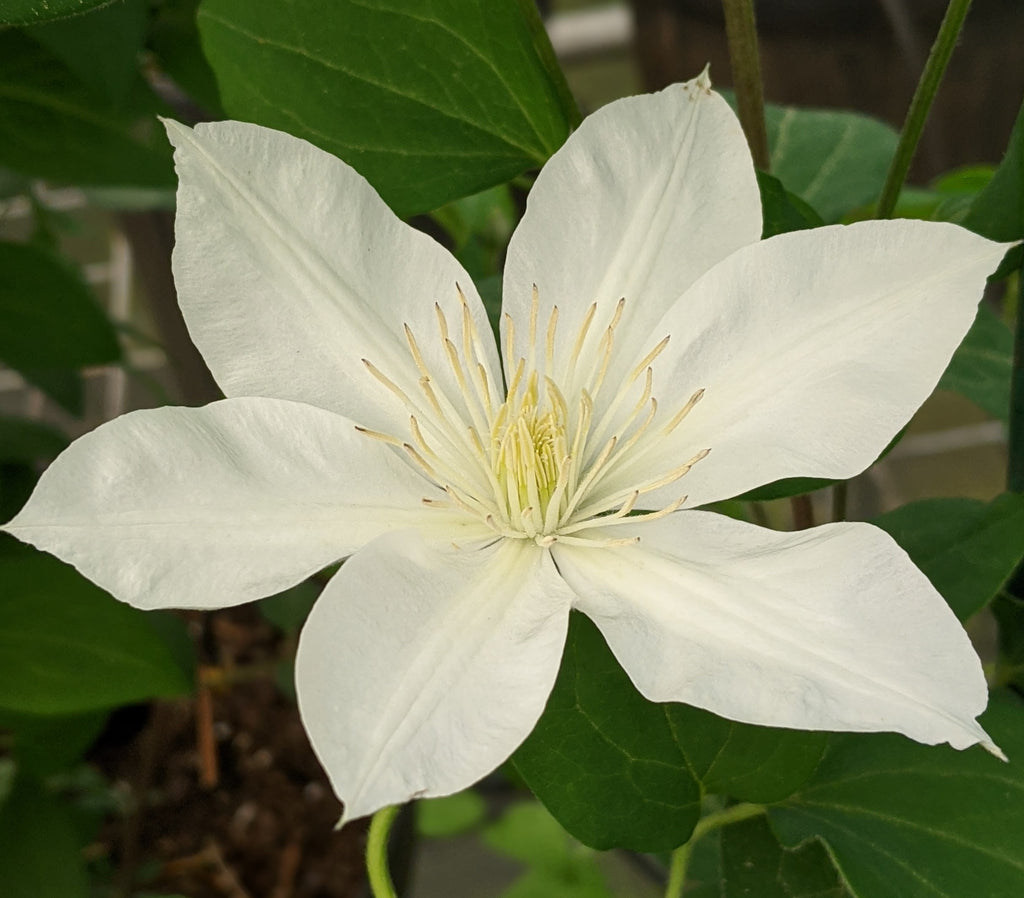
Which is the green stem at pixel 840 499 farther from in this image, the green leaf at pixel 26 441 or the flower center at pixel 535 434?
the green leaf at pixel 26 441

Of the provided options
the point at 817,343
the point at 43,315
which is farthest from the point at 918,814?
the point at 43,315

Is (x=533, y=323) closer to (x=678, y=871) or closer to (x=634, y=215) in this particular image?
(x=634, y=215)

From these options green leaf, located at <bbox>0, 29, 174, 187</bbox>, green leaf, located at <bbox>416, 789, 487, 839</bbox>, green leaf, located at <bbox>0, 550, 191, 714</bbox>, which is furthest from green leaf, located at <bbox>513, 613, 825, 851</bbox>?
green leaf, located at <bbox>416, 789, 487, 839</bbox>

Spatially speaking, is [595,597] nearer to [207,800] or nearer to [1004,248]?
[1004,248]

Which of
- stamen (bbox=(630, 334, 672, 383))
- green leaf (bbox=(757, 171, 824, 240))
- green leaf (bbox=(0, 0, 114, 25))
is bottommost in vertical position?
stamen (bbox=(630, 334, 672, 383))

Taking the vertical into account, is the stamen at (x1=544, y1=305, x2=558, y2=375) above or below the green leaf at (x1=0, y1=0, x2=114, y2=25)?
below

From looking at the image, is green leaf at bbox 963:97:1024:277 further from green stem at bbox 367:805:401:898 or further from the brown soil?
the brown soil

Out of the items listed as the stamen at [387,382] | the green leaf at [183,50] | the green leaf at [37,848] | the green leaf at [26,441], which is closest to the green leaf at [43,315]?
the green leaf at [26,441]
